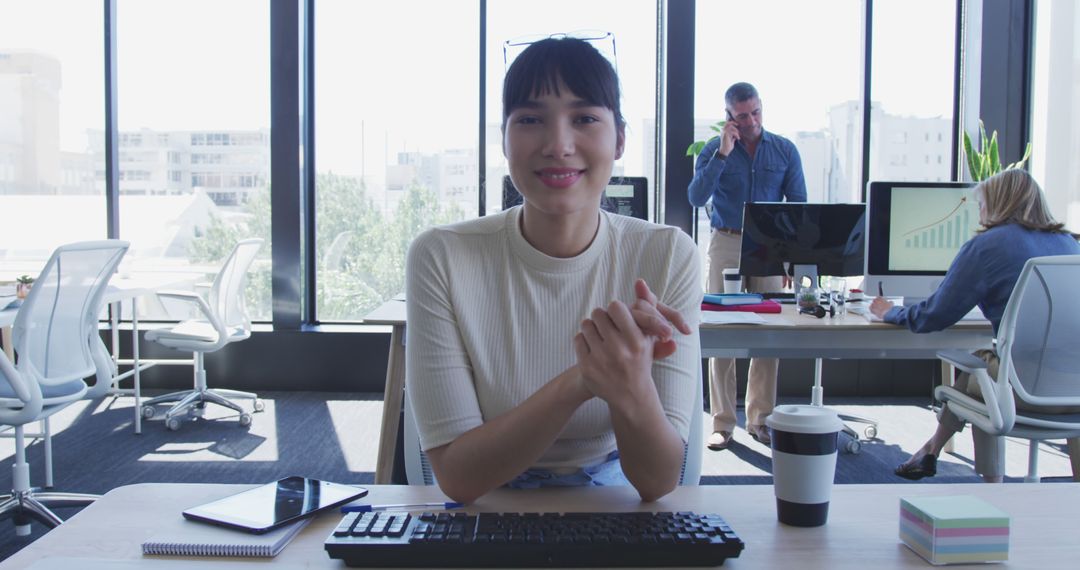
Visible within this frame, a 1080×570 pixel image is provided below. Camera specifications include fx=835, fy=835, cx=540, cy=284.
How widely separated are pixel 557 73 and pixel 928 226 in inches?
105

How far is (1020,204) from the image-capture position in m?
2.90

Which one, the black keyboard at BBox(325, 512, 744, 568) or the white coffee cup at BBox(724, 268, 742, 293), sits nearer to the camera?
the black keyboard at BBox(325, 512, 744, 568)

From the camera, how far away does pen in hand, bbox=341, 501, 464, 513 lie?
3.18ft

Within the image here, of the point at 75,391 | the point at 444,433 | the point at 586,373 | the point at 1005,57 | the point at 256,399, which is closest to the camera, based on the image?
the point at 586,373

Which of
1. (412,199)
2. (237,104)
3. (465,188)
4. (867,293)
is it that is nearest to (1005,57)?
(867,293)

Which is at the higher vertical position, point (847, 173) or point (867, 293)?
point (847, 173)

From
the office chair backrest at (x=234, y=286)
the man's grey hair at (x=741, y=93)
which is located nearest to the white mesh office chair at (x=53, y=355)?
the office chair backrest at (x=234, y=286)

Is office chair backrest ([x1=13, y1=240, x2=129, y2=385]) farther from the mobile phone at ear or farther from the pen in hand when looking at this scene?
the pen in hand

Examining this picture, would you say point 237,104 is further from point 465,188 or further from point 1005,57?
point 1005,57

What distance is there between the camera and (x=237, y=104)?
5.26 metres

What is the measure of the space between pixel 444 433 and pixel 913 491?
1.96 feet

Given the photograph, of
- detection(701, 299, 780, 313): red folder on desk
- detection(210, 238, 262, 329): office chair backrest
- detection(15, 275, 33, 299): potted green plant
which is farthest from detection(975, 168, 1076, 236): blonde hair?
detection(15, 275, 33, 299): potted green plant

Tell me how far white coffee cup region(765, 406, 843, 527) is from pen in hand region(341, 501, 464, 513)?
39 cm

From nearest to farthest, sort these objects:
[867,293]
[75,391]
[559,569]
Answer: [559,569], [75,391], [867,293]
